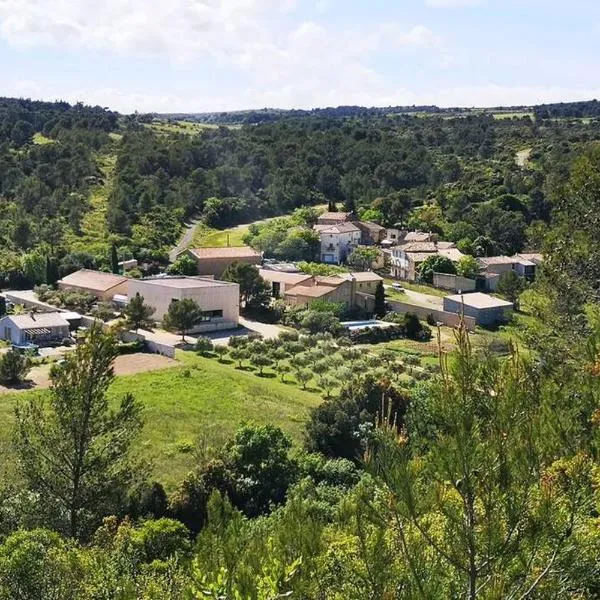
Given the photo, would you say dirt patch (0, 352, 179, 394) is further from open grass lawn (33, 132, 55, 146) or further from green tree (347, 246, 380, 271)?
open grass lawn (33, 132, 55, 146)

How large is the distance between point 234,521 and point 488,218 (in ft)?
182

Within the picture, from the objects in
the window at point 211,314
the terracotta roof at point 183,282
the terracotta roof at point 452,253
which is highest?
the terracotta roof at point 452,253

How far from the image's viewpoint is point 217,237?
59844mm

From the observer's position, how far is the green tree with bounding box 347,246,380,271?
5362 centimetres

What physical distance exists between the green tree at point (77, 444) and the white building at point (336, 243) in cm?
4157

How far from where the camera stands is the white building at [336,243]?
56000 millimetres

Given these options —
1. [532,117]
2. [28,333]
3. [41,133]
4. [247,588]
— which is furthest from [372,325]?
[532,117]

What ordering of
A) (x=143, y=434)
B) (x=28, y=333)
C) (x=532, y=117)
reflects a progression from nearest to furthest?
(x=143, y=434)
(x=28, y=333)
(x=532, y=117)

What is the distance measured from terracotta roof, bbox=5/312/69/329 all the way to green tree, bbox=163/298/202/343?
4.68m

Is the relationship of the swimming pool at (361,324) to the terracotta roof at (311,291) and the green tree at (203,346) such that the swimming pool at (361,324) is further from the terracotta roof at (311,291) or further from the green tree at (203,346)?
the green tree at (203,346)

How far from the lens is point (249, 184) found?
73125mm

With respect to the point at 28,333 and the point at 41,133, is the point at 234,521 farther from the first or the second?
the point at 41,133

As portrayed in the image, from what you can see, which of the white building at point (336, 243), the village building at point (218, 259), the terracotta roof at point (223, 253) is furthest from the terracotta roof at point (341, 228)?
the village building at point (218, 259)

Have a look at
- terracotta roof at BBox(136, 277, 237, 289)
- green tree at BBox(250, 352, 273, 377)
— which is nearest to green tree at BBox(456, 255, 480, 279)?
terracotta roof at BBox(136, 277, 237, 289)
